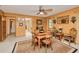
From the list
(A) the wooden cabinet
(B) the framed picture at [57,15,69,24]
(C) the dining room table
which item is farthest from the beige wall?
(A) the wooden cabinet

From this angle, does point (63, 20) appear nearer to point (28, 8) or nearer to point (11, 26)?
point (28, 8)

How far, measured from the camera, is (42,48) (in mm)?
2164

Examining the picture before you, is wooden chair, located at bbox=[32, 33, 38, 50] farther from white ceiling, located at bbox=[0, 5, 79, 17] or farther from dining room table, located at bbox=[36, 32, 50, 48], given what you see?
white ceiling, located at bbox=[0, 5, 79, 17]

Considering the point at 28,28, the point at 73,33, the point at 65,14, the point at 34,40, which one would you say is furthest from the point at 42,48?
the point at 65,14

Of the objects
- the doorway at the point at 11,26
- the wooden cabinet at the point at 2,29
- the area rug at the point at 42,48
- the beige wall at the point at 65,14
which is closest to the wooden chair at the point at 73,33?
the beige wall at the point at 65,14

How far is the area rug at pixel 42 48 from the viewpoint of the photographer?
212 centimetres

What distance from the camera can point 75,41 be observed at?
2.11m

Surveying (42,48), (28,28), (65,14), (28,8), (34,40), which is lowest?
(42,48)

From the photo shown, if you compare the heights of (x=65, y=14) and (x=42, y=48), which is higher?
(x=65, y=14)

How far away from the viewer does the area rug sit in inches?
83.7

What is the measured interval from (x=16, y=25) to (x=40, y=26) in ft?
1.87

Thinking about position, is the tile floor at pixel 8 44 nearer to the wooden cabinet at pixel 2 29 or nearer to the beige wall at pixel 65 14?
the wooden cabinet at pixel 2 29
